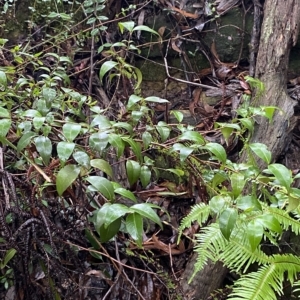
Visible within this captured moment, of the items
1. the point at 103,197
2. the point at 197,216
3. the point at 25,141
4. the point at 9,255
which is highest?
the point at 25,141

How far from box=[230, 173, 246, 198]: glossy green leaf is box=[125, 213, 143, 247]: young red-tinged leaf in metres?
0.39

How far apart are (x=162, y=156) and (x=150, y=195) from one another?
256mm

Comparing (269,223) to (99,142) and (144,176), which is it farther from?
Answer: (99,142)

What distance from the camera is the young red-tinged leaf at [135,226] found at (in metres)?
1.19

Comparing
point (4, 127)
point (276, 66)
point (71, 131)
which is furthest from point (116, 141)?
point (276, 66)

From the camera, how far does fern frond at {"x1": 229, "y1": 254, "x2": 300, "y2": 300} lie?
148cm

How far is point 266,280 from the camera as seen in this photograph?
1.54 metres

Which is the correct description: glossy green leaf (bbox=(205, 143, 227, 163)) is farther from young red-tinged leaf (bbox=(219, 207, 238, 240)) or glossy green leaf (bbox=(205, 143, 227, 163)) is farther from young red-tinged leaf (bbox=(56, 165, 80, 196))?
young red-tinged leaf (bbox=(56, 165, 80, 196))

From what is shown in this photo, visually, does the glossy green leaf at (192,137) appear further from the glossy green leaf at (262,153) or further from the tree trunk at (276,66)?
the tree trunk at (276,66)

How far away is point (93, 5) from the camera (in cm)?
275

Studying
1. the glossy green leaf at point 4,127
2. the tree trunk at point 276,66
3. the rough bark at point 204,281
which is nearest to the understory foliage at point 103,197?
the glossy green leaf at point 4,127

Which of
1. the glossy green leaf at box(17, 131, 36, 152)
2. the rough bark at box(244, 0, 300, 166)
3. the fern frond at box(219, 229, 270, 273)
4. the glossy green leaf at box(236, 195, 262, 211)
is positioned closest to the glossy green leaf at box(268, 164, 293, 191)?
the glossy green leaf at box(236, 195, 262, 211)

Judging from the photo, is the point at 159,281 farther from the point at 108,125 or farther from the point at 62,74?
the point at 62,74

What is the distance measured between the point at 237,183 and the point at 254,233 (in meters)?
0.23
